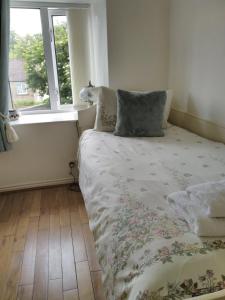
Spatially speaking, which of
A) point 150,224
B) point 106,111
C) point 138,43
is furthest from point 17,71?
point 150,224

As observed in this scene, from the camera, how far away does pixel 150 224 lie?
35.9 inches

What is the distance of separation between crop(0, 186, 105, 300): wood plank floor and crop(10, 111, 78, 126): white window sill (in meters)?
0.78

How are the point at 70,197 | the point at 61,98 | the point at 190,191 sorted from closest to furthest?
the point at 190,191
the point at 70,197
the point at 61,98

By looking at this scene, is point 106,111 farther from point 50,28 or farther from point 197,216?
point 197,216

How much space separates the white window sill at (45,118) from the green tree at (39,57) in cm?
28

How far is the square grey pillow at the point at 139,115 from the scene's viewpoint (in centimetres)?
213

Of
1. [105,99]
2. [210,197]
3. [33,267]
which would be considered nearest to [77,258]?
[33,267]

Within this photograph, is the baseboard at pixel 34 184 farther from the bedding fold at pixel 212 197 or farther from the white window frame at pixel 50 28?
the bedding fold at pixel 212 197

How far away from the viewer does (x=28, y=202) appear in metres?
2.45

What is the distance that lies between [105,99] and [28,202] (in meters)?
1.27

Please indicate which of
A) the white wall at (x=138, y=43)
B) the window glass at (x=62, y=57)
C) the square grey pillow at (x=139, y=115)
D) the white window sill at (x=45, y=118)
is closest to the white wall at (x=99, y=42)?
the white wall at (x=138, y=43)

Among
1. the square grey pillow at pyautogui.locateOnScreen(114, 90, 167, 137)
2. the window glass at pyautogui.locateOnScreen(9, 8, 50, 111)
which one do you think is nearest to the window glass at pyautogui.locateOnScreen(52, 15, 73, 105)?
the window glass at pyautogui.locateOnScreen(9, 8, 50, 111)

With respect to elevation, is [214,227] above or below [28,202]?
above

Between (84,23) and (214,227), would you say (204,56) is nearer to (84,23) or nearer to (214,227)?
(84,23)
